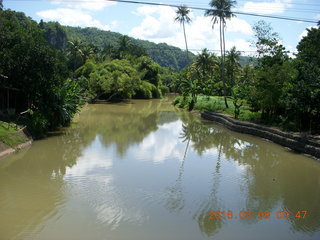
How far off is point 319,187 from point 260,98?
39.8 feet

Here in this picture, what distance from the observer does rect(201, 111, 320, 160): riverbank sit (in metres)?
16.7

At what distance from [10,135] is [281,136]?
14519mm

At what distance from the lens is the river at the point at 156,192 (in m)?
8.12

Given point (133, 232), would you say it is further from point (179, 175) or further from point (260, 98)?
point (260, 98)

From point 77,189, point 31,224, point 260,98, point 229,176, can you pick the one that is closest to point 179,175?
point 229,176

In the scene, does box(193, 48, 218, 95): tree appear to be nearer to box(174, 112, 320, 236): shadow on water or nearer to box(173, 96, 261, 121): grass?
box(173, 96, 261, 121): grass

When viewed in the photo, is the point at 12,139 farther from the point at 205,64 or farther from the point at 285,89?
the point at 205,64

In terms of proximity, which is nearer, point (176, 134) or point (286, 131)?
point (286, 131)

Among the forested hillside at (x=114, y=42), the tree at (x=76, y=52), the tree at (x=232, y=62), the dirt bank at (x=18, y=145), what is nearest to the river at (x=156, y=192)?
the dirt bank at (x=18, y=145)

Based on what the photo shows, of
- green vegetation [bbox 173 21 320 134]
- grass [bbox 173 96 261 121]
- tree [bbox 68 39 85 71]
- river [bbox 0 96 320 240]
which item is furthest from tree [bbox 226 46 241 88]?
river [bbox 0 96 320 240]

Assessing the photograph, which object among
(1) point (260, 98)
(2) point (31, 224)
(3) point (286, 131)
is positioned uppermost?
(1) point (260, 98)

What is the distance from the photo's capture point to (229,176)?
13133mm

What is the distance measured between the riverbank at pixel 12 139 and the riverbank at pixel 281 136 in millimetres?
13811

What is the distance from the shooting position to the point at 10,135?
52.5 feet
